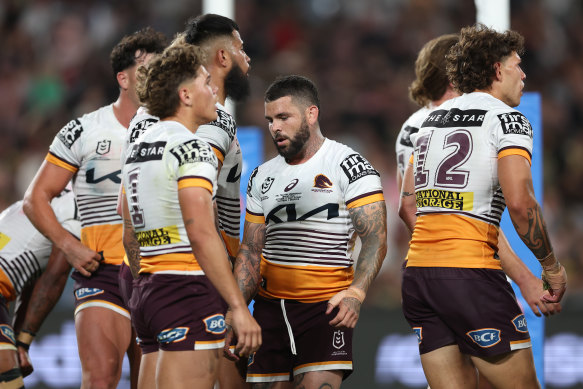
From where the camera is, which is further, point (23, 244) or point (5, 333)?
point (23, 244)

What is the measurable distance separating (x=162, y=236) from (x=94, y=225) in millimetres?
1650

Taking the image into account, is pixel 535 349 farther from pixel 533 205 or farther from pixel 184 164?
pixel 184 164

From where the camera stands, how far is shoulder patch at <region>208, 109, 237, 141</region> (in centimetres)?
482

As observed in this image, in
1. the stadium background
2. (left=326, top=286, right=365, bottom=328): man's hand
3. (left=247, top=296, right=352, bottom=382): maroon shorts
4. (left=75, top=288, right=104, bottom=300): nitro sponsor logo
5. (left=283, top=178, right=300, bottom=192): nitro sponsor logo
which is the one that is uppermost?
the stadium background

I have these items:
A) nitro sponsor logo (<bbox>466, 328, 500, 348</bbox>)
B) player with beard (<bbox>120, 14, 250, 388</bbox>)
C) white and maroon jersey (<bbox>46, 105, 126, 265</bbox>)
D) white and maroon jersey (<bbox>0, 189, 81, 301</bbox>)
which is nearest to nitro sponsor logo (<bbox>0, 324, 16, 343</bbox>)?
white and maroon jersey (<bbox>0, 189, 81, 301</bbox>)

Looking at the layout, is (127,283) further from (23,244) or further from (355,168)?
(355,168)

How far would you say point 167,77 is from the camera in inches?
162

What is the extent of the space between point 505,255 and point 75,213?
2968 mm

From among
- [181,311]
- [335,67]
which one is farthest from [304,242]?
[335,67]

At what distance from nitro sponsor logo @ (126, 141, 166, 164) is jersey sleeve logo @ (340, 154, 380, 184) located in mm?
1216

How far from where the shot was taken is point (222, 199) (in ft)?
16.7

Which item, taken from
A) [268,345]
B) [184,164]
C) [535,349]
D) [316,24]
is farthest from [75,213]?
[316,24]

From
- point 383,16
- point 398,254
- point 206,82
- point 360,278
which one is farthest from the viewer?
point 383,16

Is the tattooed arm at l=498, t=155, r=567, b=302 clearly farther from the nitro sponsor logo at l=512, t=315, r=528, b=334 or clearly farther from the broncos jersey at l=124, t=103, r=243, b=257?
the broncos jersey at l=124, t=103, r=243, b=257
